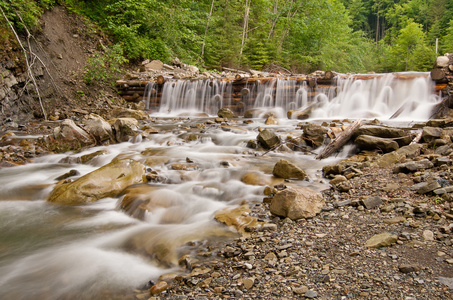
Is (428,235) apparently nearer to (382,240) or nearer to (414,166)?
(382,240)

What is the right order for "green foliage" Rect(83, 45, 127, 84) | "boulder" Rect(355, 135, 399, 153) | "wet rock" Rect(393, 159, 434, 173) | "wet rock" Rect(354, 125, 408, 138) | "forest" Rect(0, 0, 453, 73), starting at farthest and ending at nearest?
"forest" Rect(0, 0, 453, 73) → "green foliage" Rect(83, 45, 127, 84) → "wet rock" Rect(354, 125, 408, 138) → "boulder" Rect(355, 135, 399, 153) → "wet rock" Rect(393, 159, 434, 173)

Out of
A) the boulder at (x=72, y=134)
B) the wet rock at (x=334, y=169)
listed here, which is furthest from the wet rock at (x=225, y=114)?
the wet rock at (x=334, y=169)

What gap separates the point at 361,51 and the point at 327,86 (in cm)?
2191

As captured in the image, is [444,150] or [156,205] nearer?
[156,205]

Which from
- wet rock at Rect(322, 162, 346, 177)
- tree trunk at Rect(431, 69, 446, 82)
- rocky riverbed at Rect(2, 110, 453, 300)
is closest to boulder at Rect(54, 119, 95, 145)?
rocky riverbed at Rect(2, 110, 453, 300)

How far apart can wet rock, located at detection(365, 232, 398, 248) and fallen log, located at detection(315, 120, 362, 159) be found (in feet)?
12.0

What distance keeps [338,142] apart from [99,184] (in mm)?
4832

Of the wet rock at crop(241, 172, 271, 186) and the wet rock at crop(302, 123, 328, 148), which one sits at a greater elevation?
the wet rock at crop(302, 123, 328, 148)

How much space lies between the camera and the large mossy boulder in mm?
4488

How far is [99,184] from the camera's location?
466cm

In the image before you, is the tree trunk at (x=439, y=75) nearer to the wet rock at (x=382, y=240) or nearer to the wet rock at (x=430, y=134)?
the wet rock at (x=430, y=134)

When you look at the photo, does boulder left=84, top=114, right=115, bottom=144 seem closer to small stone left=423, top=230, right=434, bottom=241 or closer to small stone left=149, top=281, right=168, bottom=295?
small stone left=149, top=281, right=168, bottom=295

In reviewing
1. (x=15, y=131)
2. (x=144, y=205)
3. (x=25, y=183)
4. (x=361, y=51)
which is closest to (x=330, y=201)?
(x=144, y=205)

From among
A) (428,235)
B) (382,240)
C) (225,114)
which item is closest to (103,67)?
(225,114)
